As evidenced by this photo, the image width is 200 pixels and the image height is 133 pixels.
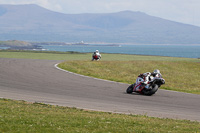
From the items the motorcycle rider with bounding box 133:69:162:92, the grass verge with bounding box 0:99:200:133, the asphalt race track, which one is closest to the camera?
the grass verge with bounding box 0:99:200:133

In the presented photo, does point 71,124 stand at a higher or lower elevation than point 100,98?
lower

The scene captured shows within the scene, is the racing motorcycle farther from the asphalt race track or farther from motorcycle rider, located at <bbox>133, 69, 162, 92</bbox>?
the asphalt race track

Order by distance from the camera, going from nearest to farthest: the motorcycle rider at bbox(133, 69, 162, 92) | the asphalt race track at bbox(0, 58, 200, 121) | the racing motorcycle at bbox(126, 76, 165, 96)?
the asphalt race track at bbox(0, 58, 200, 121)
the racing motorcycle at bbox(126, 76, 165, 96)
the motorcycle rider at bbox(133, 69, 162, 92)

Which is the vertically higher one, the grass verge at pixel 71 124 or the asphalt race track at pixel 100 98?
the asphalt race track at pixel 100 98

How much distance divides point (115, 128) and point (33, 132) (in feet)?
7.60

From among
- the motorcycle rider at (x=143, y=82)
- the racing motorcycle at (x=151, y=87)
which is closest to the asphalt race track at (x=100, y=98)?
the racing motorcycle at (x=151, y=87)

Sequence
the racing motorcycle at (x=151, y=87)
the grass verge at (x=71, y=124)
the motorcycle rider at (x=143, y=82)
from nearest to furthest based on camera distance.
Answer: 1. the grass verge at (x=71, y=124)
2. the racing motorcycle at (x=151, y=87)
3. the motorcycle rider at (x=143, y=82)

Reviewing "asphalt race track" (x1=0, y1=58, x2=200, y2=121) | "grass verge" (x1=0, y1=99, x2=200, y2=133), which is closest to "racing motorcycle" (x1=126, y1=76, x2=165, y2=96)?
"asphalt race track" (x1=0, y1=58, x2=200, y2=121)

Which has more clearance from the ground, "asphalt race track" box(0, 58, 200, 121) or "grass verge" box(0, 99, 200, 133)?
"asphalt race track" box(0, 58, 200, 121)

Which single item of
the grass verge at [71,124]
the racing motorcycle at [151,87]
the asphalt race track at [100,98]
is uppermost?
the racing motorcycle at [151,87]

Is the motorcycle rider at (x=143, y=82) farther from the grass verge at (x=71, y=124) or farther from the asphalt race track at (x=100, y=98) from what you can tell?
the grass verge at (x=71, y=124)

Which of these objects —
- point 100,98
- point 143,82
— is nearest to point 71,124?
point 100,98

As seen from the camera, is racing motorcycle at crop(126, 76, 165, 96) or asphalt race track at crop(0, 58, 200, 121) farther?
racing motorcycle at crop(126, 76, 165, 96)

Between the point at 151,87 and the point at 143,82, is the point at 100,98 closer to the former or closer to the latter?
the point at 143,82
